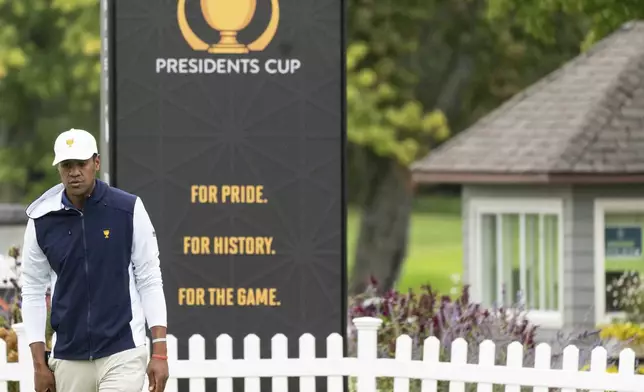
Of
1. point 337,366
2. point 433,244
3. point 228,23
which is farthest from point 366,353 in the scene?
point 433,244

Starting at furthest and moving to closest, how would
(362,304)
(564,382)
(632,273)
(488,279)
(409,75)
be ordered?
(409,75) → (488,279) → (632,273) → (362,304) → (564,382)

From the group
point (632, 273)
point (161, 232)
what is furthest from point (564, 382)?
point (632, 273)

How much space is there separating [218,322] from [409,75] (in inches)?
882

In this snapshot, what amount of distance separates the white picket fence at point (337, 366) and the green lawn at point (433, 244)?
45.6m

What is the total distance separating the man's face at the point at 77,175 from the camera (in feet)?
25.9

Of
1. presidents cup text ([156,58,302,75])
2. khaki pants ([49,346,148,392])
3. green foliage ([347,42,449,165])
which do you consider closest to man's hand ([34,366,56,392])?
khaki pants ([49,346,148,392])

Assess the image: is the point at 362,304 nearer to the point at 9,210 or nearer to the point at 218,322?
the point at 218,322

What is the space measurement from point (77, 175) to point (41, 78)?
2728 cm

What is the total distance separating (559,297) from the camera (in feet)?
70.0

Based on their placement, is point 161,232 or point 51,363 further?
point 161,232

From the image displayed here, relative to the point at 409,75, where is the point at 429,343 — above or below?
below

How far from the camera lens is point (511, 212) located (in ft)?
72.5

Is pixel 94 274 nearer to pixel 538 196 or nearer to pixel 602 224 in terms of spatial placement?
pixel 602 224

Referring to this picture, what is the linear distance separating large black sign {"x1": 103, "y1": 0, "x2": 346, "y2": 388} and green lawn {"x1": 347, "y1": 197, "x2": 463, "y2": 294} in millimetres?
45215
